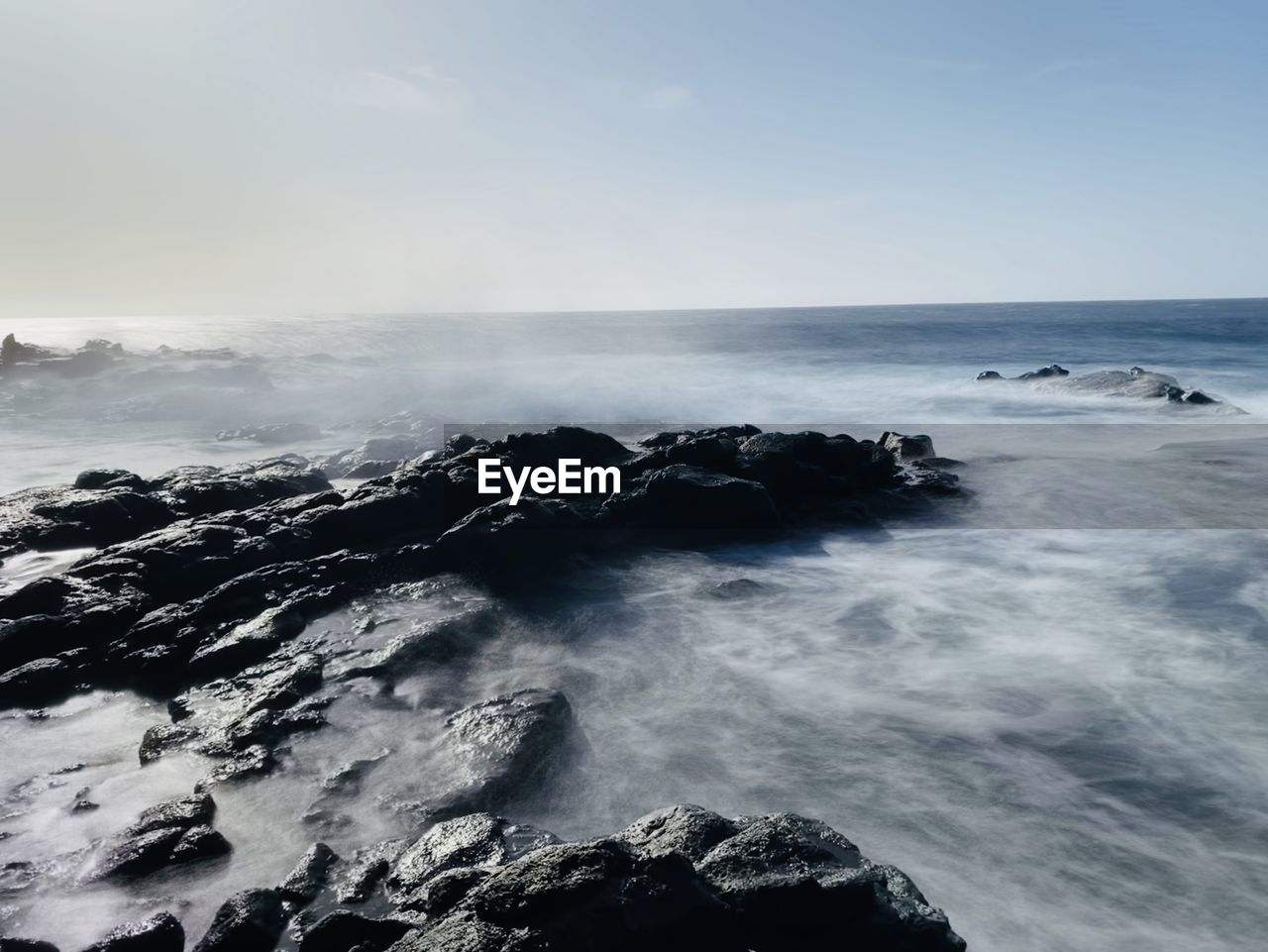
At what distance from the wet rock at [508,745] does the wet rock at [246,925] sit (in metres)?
1.47

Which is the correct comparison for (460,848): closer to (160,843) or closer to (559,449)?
(160,843)

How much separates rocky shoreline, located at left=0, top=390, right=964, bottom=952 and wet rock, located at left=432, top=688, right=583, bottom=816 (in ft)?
0.06

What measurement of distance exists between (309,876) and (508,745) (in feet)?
6.30

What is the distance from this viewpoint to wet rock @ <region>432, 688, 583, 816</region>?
19.0 feet

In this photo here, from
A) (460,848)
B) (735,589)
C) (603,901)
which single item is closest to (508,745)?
(460,848)

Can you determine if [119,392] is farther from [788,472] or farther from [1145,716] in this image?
[1145,716]

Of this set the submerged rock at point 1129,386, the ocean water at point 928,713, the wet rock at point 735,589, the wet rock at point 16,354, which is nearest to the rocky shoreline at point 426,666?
the ocean water at point 928,713

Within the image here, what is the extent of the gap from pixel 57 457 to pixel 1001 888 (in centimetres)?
2311

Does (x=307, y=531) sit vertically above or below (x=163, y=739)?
above

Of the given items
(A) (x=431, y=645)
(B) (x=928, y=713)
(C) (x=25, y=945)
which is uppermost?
(C) (x=25, y=945)

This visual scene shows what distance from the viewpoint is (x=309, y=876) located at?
463 centimetres

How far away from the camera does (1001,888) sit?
493cm

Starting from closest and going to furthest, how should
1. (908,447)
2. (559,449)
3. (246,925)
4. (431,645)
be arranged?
(246,925), (431,645), (559,449), (908,447)

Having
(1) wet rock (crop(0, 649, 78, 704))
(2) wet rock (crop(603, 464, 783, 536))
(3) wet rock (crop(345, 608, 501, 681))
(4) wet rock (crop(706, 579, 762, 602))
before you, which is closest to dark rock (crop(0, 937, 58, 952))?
(3) wet rock (crop(345, 608, 501, 681))
